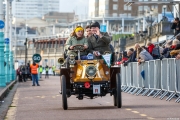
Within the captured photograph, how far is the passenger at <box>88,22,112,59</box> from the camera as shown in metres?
19.7

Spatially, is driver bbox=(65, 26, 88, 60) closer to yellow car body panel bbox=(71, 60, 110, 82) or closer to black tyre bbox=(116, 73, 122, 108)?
yellow car body panel bbox=(71, 60, 110, 82)

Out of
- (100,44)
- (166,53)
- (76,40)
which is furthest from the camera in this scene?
(166,53)

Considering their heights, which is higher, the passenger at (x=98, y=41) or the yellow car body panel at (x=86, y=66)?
the passenger at (x=98, y=41)

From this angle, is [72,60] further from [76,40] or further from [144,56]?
[144,56]

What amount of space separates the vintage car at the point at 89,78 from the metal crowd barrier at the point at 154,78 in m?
3.53

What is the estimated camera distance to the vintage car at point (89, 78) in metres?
19.0

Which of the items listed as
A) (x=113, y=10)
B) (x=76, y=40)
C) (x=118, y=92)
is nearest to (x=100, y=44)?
(x=76, y=40)

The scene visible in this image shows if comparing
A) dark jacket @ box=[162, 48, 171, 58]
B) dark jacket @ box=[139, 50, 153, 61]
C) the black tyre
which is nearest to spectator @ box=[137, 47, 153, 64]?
dark jacket @ box=[139, 50, 153, 61]

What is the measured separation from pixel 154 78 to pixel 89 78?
7.89 m

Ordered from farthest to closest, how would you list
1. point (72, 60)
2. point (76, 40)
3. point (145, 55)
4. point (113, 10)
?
point (113, 10), point (145, 55), point (76, 40), point (72, 60)

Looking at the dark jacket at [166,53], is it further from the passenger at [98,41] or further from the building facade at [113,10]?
the building facade at [113,10]

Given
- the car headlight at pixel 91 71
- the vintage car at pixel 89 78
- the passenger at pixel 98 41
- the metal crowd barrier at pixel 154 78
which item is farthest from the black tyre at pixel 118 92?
the metal crowd barrier at pixel 154 78

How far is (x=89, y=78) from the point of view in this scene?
1906 cm

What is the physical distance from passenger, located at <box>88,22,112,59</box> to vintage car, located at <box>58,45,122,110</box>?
487 millimetres
